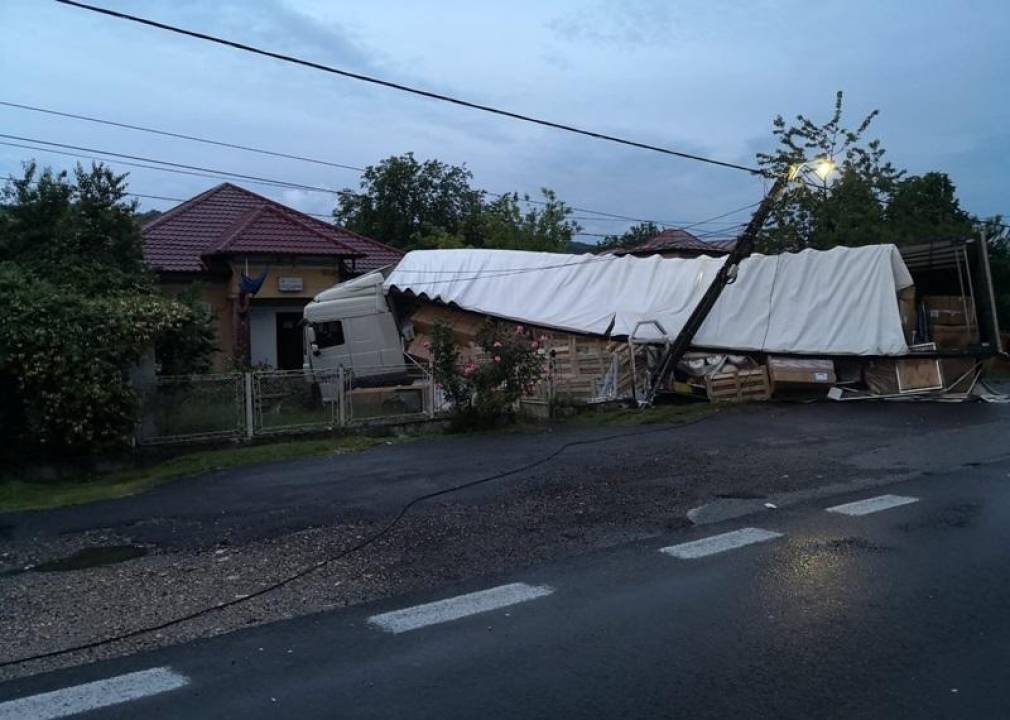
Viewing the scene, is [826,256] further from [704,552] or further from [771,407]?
[704,552]

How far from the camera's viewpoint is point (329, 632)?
550 cm

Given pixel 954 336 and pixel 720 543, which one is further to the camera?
pixel 954 336

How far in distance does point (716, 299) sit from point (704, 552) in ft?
42.3

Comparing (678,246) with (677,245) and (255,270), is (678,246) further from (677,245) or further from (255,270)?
(255,270)

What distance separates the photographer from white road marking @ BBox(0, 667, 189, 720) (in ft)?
14.6

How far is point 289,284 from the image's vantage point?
24109 mm

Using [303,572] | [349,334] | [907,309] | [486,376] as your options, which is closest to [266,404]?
[486,376]

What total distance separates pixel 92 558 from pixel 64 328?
17.4ft

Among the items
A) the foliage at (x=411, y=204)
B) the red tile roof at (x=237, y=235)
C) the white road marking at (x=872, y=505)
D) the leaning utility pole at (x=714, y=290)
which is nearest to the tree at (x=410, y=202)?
the foliage at (x=411, y=204)

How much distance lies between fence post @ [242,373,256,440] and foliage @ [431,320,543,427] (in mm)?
3297

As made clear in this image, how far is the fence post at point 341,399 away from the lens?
595 inches

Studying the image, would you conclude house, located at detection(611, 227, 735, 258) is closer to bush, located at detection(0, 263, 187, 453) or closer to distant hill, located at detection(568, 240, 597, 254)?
distant hill, located at detection(568, 240, 597, 254)

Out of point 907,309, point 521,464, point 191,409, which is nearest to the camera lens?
point 521,464

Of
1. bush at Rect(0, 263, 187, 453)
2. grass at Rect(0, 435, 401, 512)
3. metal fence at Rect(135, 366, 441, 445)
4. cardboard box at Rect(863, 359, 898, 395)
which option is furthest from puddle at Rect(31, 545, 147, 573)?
cardboard box at Rect(863, 359, 898, 395)
